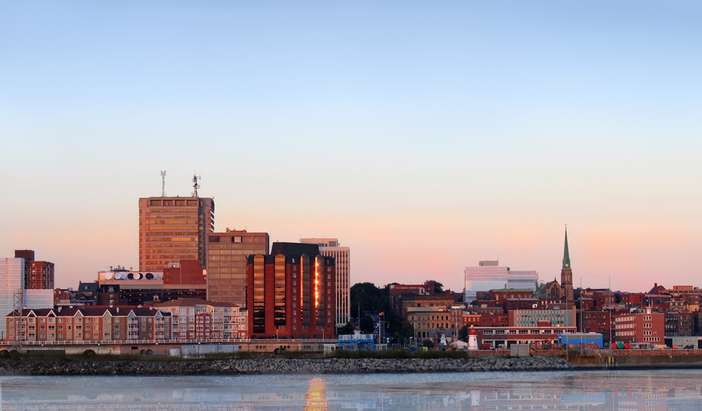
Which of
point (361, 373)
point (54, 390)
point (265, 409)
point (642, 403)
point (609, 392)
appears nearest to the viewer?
point (265, 409)

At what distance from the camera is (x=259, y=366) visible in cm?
13550

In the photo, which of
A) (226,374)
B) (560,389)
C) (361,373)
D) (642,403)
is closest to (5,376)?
(226,374)

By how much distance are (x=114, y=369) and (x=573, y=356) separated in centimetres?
5232

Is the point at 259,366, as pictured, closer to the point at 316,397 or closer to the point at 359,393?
the point at 359,393

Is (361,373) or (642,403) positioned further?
(361,373)

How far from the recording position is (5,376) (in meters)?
127

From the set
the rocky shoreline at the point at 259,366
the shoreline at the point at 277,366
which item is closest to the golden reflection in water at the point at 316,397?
the rocky shoreline at the point at 259,366

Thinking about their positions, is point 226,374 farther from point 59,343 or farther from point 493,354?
point 59,343

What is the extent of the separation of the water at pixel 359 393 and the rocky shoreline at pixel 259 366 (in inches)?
576

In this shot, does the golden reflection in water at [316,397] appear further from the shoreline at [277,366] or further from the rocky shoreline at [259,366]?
the shoreline at [277,366]

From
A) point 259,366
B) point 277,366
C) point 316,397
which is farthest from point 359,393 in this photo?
point 277,366

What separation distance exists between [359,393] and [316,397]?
508 centimetres

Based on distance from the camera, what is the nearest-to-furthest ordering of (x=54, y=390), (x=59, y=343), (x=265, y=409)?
(x=265, y=409)
(x=54, y=390)
(x=59, y=343)

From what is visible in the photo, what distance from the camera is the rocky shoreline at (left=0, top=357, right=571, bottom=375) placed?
131750 mm
